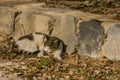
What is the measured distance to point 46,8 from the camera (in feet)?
27.9

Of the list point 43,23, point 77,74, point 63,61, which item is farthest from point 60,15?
point 77,74

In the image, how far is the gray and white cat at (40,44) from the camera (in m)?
7.91

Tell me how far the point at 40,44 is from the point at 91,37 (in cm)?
124

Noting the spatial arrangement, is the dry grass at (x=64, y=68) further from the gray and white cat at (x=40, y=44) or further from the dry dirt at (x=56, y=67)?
the gray and white cat at (x=40, y=44)

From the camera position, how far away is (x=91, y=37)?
7.57 metres

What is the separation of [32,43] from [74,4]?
5.09ft

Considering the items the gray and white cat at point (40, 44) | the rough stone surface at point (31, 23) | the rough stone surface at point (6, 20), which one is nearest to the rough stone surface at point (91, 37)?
the gray and white cat at point (40, 44)

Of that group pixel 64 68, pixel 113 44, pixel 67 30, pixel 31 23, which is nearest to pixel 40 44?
pixel 31 23

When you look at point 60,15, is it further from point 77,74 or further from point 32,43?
point 77,74

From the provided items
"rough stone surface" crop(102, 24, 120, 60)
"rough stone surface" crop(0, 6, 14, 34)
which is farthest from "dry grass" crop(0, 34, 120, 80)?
"rough stone surface" crop(0, 6, 14, 34)

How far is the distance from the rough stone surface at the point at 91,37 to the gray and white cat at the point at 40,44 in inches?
19.9

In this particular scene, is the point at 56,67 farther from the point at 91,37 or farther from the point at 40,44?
the point at 40,44

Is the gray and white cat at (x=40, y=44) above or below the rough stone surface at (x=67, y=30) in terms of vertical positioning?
below

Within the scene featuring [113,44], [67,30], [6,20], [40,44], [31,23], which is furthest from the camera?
[6,20]
